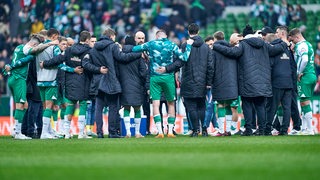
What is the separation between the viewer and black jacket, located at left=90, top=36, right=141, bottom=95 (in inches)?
705

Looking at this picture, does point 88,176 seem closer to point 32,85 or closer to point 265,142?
point 265,142

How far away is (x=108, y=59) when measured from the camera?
17984mm

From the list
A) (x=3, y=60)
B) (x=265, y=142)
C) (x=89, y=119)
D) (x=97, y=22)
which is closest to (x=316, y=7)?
(x=97, y=22)

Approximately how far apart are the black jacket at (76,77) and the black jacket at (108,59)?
377 millimetres

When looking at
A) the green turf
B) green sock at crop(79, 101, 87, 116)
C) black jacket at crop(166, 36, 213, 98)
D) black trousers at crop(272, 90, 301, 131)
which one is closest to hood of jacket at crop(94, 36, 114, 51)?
green sock at crop(79, 101, 87, 116)

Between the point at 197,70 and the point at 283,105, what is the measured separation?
2.05 metres

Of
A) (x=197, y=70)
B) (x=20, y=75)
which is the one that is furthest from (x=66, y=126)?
(x=197, y=70)

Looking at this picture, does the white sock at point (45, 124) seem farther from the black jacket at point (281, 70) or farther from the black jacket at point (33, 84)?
the black jacket at point (281, 70)

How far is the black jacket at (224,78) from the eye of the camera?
1794cm

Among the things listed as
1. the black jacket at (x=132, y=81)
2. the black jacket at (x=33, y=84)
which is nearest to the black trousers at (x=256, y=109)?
the black jacket at (x=132, y=81)

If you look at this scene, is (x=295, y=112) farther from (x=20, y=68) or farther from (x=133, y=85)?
(x=20, y=68)

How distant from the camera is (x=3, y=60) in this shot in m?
31.8

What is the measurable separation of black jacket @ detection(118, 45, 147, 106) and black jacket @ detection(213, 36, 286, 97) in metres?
1.63

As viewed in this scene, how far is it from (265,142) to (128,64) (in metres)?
4.63
